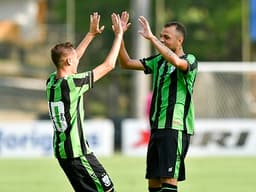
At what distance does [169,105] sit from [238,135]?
43.7 ft

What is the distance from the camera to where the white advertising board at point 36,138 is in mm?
22516

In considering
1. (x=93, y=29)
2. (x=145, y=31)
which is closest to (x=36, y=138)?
(x=93, y=29)

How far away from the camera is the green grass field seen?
46.4ft

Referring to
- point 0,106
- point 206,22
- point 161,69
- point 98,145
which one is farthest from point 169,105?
point 206,22

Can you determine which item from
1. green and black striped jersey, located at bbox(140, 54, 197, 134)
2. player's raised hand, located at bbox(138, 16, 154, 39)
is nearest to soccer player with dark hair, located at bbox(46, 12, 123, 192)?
player's raised hand, located at bbox(138, 16, 154, 39)

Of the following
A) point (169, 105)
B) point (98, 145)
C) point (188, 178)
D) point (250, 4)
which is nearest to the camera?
point (169, 105)

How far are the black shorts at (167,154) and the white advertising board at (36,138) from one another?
41.3 feet

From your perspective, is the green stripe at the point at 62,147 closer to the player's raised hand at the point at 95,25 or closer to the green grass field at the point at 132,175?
the player's raised hand at the point at 95,25

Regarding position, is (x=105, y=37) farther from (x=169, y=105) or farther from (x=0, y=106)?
(x=169, y=105)

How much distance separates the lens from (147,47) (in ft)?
95.4

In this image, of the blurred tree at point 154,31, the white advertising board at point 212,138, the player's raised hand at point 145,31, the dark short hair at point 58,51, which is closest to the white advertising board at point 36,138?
the white advertising board at point 212,138

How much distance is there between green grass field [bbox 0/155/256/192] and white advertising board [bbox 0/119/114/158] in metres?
0.86

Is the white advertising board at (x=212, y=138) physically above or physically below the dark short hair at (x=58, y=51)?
below

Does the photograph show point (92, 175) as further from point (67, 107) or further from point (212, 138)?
point (212, 138)
